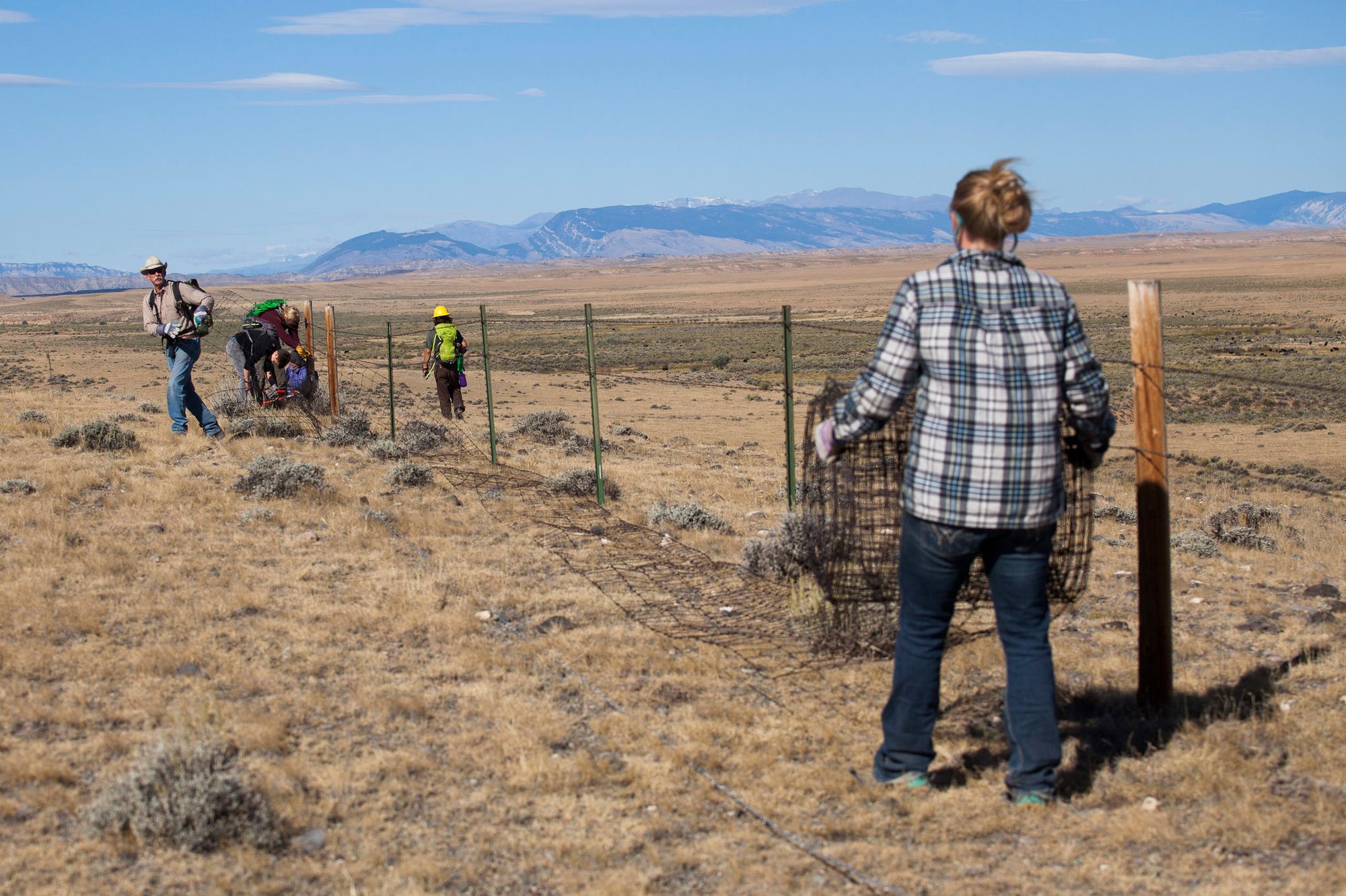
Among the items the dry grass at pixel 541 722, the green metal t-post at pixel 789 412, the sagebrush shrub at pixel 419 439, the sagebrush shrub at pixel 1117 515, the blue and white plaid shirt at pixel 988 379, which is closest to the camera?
the blue and white plaid shirt at pixel 988 379

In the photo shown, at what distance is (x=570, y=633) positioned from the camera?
232 inches

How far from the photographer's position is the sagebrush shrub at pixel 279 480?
891 centimetres

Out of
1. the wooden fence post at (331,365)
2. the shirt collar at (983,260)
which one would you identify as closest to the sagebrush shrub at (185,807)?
the shirt collar at (983,260)

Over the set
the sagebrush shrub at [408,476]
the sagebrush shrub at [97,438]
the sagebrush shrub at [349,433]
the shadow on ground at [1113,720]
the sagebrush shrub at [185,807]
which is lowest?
the shadow on ground at [1113,720]

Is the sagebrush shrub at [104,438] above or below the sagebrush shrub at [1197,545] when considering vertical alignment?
above

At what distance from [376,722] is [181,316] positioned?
7.29 metres

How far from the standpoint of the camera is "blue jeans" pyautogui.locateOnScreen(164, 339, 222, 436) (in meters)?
10.9

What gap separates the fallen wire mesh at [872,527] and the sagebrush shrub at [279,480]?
5047mm

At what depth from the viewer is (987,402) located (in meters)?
3.51

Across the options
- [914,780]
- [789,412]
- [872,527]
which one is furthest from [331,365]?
[914,780]

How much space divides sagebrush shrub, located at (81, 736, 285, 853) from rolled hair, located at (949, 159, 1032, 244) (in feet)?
9.54

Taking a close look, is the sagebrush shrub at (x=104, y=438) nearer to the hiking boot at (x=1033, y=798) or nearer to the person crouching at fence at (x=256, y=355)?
the person crouching at fence at (x=256, y=355)

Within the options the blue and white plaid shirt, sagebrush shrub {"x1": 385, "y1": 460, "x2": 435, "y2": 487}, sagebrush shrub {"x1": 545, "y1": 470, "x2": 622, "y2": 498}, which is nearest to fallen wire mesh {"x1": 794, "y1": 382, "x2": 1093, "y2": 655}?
the blue and white plaid shirt

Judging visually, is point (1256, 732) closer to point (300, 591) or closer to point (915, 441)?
point (915, 441)
